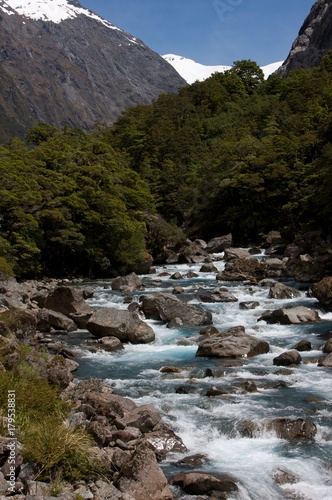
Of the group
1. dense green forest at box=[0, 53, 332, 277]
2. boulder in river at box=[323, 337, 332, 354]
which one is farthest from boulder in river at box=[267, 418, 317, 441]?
dense green forest at box=[0, 53, 332, 277]

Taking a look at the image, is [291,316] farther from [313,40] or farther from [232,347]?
[313,40]

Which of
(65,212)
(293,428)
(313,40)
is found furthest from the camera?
(313,40)

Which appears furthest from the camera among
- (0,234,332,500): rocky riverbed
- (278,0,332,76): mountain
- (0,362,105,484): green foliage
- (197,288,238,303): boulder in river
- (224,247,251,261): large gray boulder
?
(278,0,332,76): mountain

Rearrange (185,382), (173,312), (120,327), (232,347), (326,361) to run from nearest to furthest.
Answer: (185,382)
(326,361)
(232,347)
(120,327)
(173,312)

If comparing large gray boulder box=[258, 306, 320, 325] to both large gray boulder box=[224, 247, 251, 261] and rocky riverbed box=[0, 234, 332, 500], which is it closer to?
rocky riverbed box=[0, 234, 332, 500]

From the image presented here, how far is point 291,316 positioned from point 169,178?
→ 38723 mm

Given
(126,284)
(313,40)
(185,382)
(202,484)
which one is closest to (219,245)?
(126,284)

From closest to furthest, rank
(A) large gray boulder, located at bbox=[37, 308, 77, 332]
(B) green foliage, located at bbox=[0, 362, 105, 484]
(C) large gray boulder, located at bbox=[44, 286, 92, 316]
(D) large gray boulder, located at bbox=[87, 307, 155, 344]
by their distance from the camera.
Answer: (B) green foliage, located at bbox=[0, 362, 105, 484] < (D) large gray boulder, located at bbox=[87, 307, 155, 344] < (A) large gray boulder, located at bbox=[37, 308, 77, 332] < (C) large gray boulder, located at bbox=[44, 286, 92, 316]

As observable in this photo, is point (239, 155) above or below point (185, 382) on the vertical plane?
above

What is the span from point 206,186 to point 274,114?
15.4m

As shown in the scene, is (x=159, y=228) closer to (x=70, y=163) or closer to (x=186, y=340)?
(x=70, y=163)

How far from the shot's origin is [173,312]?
19547 millimetres

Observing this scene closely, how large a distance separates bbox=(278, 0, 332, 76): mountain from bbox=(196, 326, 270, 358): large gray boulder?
87.5 meters

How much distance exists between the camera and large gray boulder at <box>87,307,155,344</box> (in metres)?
16.7
